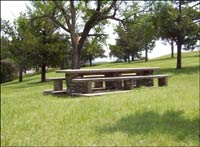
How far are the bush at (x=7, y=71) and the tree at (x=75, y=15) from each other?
19707 mm

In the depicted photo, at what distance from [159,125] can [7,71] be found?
41.3 meters

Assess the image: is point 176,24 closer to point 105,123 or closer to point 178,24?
point 178,24

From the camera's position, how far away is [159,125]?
22.3 feet

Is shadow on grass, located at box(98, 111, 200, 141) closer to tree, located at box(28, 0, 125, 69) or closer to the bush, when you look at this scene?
tree, located at box(28, 0, 125, 69)

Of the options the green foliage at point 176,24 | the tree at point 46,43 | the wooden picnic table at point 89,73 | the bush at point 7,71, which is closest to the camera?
the wooden picnic table at point 89,73

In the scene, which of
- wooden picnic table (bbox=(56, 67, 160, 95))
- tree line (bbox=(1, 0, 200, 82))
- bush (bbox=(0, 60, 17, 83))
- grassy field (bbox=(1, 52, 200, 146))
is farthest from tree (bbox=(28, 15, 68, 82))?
bush (bbox=(0, 60, 17, 83))

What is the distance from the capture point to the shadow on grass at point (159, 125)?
6.28 meters

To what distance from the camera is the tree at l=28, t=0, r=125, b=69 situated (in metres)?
22.9

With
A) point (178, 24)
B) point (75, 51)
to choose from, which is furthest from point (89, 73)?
point (178, 24)

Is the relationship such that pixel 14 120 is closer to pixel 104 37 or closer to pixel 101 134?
pixel 101 134

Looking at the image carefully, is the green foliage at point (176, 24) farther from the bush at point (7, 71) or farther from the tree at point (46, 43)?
the bush at point (7, 71)

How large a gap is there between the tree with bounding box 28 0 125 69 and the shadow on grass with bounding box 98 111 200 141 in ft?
49.7

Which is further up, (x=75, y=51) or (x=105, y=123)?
(x=75, y=51)

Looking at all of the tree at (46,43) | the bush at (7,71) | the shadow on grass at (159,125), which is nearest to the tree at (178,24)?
the tree at (46,43)
